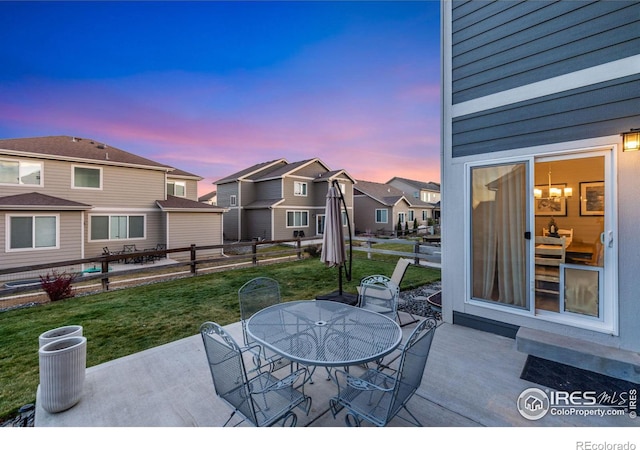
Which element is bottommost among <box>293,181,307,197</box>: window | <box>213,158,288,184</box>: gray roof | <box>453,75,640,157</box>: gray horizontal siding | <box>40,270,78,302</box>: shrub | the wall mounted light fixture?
<box>40,270,78,302</box>: shrub

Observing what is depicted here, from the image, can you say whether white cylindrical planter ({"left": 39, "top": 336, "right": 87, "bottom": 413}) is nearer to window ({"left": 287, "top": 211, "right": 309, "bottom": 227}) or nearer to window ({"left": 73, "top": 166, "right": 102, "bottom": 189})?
window ({"left": 73, "top": 166, "right": 102, "bottom": 189})

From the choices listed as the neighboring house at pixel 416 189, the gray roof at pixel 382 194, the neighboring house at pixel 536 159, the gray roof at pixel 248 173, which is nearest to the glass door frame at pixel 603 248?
the neighboring house at pixel 536 159

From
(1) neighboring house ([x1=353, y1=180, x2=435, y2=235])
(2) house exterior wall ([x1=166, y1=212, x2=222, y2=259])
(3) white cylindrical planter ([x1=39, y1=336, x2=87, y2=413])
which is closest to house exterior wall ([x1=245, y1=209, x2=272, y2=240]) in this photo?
(2) house exterior wall ([x1=166, y1=212, x2=222, y2=259])

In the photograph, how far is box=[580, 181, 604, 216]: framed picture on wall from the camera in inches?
242

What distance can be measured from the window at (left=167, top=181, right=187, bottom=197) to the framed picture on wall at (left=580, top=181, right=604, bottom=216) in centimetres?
1945

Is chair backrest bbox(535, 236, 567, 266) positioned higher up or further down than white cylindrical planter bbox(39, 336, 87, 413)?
higher up

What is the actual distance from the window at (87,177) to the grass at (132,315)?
860 cm

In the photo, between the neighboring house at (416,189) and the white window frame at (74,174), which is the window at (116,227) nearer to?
the white window frame at (74,174)

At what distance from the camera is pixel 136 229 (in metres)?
14.0

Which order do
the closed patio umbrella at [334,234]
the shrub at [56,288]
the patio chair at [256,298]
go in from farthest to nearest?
the shrub at [56,288], the closed patio umbrella at [334,234], the patio chair at [256,298]

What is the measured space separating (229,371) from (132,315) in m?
4.55

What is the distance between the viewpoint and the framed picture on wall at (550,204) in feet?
21.7

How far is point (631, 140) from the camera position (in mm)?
3107

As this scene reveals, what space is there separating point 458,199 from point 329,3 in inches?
242
